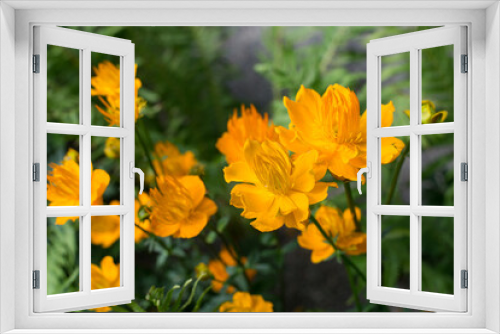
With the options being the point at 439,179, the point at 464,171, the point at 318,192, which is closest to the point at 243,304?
the point at 318,192

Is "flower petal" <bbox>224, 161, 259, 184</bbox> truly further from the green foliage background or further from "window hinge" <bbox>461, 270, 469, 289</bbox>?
"window hinge" <bbox>461, 270, 469, 289</bbox>

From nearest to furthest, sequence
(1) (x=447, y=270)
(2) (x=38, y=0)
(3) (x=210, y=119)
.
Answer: (2) (x=38, y=0) → (1) (x=447, y=270) → (3) (x=210, y=119)

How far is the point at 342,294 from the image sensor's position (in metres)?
1.87

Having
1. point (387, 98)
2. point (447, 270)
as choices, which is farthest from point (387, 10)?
point (447, 270)

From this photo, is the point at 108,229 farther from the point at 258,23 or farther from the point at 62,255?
the point at 258,23

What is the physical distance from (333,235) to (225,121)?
0.77 meters

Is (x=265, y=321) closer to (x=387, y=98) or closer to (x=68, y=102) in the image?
(x=387, y=98)

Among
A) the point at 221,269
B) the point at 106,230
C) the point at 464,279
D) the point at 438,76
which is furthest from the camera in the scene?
the point at 438,76

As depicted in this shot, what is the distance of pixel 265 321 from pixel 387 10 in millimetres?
757

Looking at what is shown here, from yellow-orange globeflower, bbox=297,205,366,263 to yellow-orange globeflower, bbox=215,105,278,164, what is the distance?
0.80 ft

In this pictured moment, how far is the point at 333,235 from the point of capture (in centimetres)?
122

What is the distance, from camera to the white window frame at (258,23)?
1.03 meters

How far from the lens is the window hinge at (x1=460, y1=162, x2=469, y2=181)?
3.47 feet

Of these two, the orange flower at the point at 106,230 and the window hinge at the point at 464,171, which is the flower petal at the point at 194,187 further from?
the window hinge at the point at 464,171
